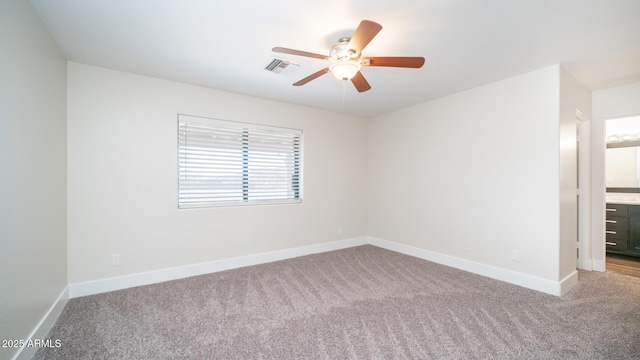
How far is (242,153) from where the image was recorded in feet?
12.6

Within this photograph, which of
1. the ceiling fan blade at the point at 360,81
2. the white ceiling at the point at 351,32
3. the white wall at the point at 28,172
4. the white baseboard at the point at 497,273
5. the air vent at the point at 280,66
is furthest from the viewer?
the white baseboard at the point at 497,273

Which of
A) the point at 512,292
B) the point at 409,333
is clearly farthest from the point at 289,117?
the point at 512,292

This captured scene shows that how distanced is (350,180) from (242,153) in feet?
6.99

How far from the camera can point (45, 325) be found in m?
2.10

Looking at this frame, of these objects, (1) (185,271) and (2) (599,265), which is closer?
(1) (185,271)

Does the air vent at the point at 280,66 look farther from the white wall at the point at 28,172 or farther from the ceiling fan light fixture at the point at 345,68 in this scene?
the white wall at the point at 28,172

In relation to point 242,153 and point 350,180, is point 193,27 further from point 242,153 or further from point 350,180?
point 350,180

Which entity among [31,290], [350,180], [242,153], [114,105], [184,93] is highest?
[184,93]

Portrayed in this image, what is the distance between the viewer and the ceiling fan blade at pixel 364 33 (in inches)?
63.0

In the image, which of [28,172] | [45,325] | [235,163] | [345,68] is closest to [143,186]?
[235,163]

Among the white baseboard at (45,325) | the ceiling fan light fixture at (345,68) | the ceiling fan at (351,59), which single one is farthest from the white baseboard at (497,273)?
the white baseboard at (45,325)

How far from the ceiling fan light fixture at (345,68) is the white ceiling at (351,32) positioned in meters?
0.30

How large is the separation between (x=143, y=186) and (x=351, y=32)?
9.55ft

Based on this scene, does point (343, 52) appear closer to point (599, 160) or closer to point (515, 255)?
point (515, 255)
